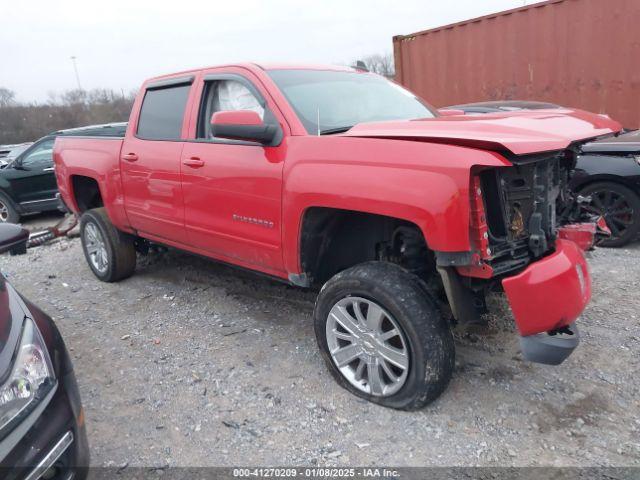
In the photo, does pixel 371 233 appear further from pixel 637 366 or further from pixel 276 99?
pixel 637 366

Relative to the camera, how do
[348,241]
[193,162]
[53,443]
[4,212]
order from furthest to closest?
[4,212], [193,162], [348,241], [53,443]

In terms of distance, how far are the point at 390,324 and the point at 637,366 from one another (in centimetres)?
153

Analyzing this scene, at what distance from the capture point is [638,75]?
21.5ft

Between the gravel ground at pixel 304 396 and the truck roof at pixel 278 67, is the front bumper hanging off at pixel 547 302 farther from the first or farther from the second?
the truck roof at pixel 278 67

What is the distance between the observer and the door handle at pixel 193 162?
3.50 metres

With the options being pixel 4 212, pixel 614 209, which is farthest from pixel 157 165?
pixel 4 212

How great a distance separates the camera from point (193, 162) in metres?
3.56

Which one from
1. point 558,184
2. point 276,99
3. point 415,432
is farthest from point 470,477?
point 276,99

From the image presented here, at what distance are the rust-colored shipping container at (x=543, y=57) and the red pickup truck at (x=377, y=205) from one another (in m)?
4.46

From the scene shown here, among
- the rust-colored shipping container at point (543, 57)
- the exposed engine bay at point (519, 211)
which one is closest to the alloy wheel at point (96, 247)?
the exposed engine bay at point (519, 211)

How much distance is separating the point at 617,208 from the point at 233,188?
3.91 metres

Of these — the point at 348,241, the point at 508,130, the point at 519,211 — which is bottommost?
the point at 348,241

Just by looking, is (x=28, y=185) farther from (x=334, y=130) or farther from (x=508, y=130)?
(x=508, y=130)

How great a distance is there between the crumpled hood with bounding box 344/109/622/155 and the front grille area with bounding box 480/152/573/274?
0.10m
